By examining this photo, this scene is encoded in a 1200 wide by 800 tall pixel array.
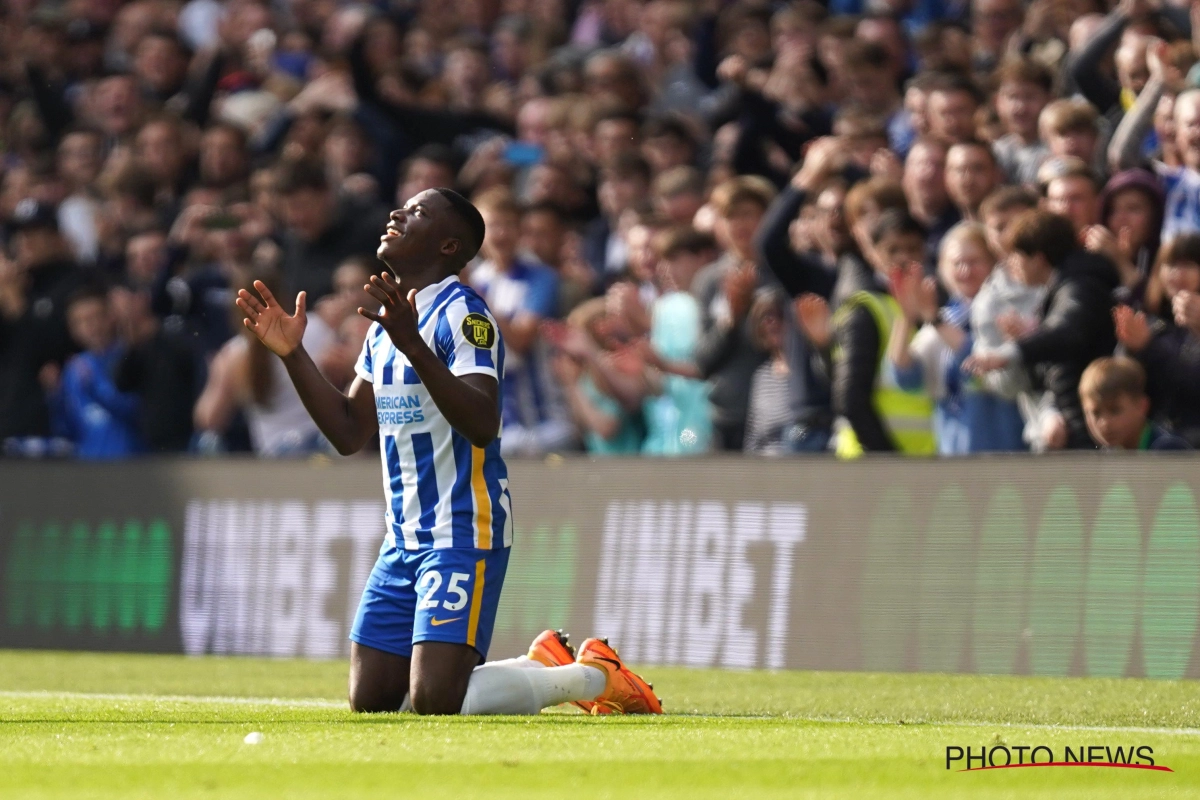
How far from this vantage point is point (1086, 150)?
38.7ft

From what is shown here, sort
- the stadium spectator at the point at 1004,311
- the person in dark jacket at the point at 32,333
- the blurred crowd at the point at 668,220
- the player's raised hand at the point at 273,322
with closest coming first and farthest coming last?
the player's raised hand at the point at 273,322 < the stadium spectator at the point at 1004,311 < the blurred crowd at the point at 668,220 < the person in dark jacket at the point at 32,333

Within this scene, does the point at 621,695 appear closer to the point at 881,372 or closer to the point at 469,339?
the point at 469,339

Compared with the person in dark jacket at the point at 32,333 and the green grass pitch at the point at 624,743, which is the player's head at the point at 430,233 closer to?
the green grass pitch at the point at 624,743

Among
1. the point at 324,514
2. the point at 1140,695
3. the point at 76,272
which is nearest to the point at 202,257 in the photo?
the point at 76,272

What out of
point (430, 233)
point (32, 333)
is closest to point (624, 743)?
point (430, 233)

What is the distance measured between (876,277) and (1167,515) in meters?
2.51

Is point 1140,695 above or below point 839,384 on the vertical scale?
below

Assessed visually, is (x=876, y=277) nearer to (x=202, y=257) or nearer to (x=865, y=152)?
(x=865, y=152)

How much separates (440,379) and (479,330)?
0.53 meters

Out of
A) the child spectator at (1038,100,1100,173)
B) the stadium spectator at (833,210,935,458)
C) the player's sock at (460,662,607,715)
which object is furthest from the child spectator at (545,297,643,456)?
the player's sock at (460,662,607,715)

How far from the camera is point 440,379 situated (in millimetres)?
7461

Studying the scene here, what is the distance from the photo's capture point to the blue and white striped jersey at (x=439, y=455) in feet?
26.3

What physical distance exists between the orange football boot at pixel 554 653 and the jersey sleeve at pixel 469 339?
1.29 metres

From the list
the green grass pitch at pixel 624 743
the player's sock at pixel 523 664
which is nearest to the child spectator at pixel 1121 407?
the green grass pitch at pixel 624 743
